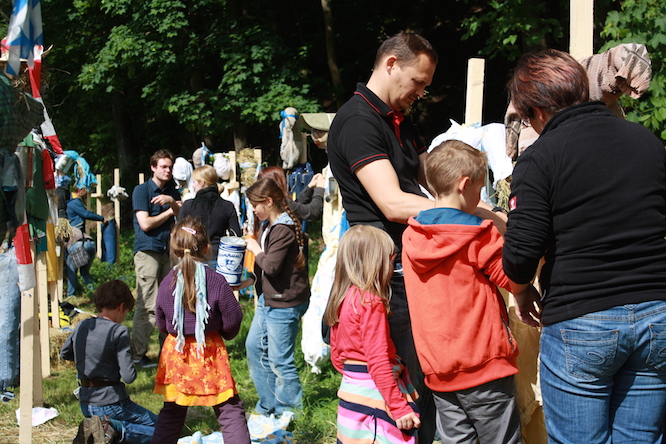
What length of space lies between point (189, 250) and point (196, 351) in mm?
546

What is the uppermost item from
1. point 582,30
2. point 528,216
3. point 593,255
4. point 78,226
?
point 582,30

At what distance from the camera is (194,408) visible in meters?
4.62

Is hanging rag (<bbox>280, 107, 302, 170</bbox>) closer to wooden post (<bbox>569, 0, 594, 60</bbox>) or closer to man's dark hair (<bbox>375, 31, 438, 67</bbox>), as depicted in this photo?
wooden post (<bbox>569, 0, 594, 60</bbox>)

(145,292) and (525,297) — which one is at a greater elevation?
(525,297)

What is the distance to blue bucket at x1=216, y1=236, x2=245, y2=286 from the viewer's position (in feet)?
13.0

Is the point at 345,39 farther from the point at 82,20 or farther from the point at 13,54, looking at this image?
the point at 13,54

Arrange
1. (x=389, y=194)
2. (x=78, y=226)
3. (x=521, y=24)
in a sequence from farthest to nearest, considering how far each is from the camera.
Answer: (x=78, y=226), (x=521, y=24), (x=389, y=194)

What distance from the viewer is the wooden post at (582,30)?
2777 mm

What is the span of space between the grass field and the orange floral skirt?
914 mm

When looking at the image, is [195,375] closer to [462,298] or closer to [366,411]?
[366,411]

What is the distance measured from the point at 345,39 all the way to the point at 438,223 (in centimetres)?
1396

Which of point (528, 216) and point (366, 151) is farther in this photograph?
point (366, 151)

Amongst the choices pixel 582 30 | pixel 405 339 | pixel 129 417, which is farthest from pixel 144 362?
pixel 582 30

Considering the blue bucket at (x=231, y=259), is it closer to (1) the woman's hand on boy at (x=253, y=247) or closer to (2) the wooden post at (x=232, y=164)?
(1) the woman's hand on boy at (x=253, y=247)
